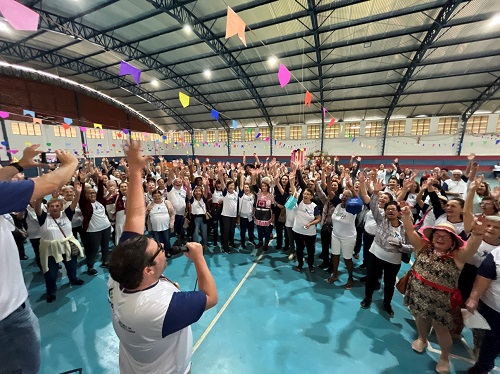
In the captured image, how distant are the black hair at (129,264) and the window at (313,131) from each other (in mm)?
20260

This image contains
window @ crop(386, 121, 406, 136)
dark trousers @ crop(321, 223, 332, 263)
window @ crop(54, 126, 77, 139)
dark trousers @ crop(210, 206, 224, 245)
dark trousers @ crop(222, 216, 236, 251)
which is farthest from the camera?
window @ crop(386, 121, 406, 136)

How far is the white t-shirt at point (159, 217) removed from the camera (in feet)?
13.1

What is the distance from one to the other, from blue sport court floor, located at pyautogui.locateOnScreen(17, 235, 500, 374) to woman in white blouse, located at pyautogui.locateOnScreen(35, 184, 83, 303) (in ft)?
1.31

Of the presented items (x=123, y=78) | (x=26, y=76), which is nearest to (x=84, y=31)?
(x=123, y=78)

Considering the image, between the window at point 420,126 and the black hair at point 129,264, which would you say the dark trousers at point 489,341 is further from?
the window at point 420,126

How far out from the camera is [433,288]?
2.08m

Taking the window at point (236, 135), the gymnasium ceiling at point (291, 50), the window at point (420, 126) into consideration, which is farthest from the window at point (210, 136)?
the window at point (420, 126)

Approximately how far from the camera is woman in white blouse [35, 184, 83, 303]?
9.86 ft

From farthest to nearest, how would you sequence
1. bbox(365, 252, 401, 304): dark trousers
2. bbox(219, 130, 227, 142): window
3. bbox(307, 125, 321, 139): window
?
bbox(219, 130, 227, 142): window
bbox(307, 125, 321, 139): window
bbox(365, 252, 401, 304): dark trousers

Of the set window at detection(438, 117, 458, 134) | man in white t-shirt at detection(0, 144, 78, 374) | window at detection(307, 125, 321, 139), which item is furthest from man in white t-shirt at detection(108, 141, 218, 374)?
window at detection(438, 117, 458, 134)

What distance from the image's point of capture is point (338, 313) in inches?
116

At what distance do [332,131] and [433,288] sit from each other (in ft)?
61.3

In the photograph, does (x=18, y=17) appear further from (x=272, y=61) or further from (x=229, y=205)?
(x=272, y=61)

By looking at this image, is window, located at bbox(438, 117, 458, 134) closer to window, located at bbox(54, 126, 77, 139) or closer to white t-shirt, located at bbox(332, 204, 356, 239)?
white t-shirt, located at bbox(332, 204, 356, 239)
